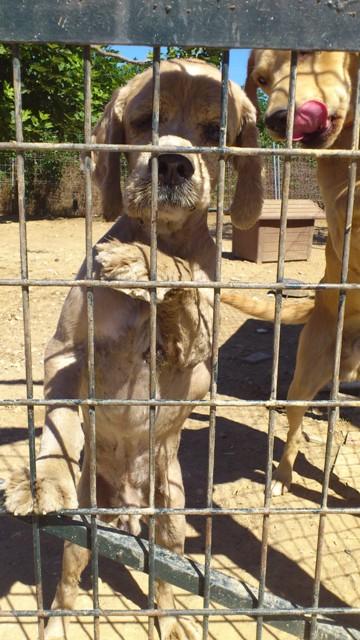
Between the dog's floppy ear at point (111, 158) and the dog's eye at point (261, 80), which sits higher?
the dog's eye at point (261, 80)

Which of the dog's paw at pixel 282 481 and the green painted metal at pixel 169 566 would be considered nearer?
the green painted metal at pixel 169 566

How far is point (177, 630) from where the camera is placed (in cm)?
267

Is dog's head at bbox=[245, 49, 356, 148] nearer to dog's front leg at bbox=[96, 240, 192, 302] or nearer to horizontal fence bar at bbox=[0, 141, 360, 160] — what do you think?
dog's front leg at bbox=[96, 240, 192, 302]

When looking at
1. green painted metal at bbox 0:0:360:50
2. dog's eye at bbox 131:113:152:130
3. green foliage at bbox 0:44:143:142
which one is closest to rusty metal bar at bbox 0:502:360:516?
green painted metal at bbox 0:0:360:50

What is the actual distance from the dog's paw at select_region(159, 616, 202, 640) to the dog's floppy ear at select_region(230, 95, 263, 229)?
1.75m

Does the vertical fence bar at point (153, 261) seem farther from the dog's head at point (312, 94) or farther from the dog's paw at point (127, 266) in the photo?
the dog's head at point (312, 94)

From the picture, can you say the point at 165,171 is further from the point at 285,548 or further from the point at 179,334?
the point at 285,548

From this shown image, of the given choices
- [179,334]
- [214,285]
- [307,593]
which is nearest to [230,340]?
[307,593]

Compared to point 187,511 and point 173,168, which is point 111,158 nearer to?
point 173,168

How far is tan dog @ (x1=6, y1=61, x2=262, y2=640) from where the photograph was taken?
6.17ft

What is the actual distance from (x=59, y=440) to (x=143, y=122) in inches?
48.2

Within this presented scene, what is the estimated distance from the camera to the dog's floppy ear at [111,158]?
2490 mm

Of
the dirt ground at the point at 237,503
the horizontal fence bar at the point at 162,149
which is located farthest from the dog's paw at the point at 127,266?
the dirt ground at the point at 237,503

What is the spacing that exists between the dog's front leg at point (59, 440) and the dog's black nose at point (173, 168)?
54 centimetres
